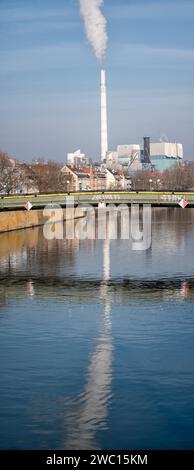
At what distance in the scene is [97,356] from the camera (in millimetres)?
18859

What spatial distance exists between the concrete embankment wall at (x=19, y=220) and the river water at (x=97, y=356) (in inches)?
789

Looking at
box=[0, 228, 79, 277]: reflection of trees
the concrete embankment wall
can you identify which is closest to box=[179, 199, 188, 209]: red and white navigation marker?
box=[0, 228, 79, 277]: reflection of trees

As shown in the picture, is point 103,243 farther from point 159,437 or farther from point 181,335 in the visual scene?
point 159,437

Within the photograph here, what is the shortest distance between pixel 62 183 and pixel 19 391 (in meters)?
67.6

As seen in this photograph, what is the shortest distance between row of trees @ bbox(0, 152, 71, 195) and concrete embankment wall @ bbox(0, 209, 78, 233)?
287 centimetres

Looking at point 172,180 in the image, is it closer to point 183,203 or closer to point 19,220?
point 19,220

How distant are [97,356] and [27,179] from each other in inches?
2262

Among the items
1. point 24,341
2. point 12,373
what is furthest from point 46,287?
point 12,373

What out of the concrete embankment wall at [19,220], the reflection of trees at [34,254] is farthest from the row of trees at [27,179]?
the reflection of trees at [34,254]

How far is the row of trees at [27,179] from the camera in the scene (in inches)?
2598

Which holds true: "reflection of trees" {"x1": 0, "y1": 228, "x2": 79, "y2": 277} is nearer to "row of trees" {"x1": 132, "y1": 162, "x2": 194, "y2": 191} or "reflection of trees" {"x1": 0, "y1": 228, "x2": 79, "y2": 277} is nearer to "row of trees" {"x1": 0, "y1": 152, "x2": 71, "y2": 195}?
"row of trees" {"x1": 0, "y1": 152, "x2": 71, "y2": 195}

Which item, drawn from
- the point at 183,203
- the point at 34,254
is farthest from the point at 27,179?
the point at 183,203

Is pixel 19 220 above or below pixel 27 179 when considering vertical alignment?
below
